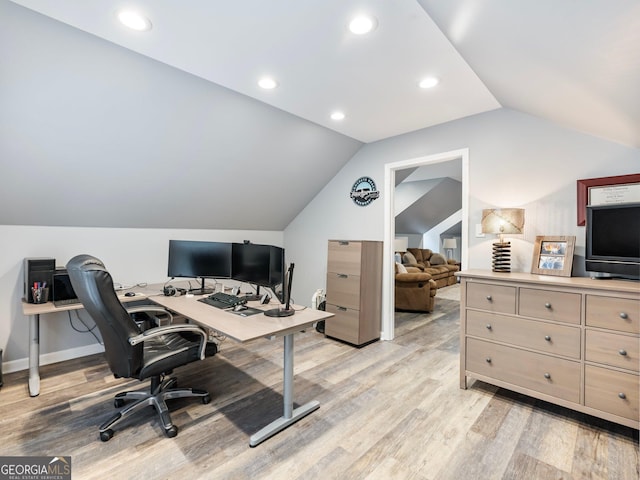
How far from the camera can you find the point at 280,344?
3.57 metres

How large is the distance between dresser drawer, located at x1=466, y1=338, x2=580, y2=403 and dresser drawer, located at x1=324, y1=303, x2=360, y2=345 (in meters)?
1.24

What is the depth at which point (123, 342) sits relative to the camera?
71.7 inches

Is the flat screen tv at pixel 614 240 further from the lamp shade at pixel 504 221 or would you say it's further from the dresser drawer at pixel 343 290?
the dresser drawer at pixel 343 290

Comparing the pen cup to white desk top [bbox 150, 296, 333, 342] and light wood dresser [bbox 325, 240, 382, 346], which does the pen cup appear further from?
light wood dresser [bbox 325, 240, 382, 346]

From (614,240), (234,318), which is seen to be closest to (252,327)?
(234,318)

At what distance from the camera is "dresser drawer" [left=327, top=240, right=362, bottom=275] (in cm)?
357

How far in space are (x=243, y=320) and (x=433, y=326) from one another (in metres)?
3.21

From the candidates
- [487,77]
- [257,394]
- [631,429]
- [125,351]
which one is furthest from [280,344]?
[487,77]

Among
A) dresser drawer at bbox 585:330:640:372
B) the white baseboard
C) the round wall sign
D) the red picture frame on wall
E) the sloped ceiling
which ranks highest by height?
the sloped ceiling

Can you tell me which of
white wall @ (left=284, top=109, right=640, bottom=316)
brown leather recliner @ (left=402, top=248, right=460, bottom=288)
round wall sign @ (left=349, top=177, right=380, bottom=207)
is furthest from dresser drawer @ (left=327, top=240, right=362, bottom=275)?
brown leather recliner @ (left=402, top=248, right=460, bottom=288)

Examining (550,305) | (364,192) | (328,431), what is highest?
(364,192)

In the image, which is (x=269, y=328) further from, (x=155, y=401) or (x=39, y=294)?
(x=39, y=294)

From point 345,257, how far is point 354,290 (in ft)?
1.31

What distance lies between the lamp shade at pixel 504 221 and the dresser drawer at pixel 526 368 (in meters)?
0.95
